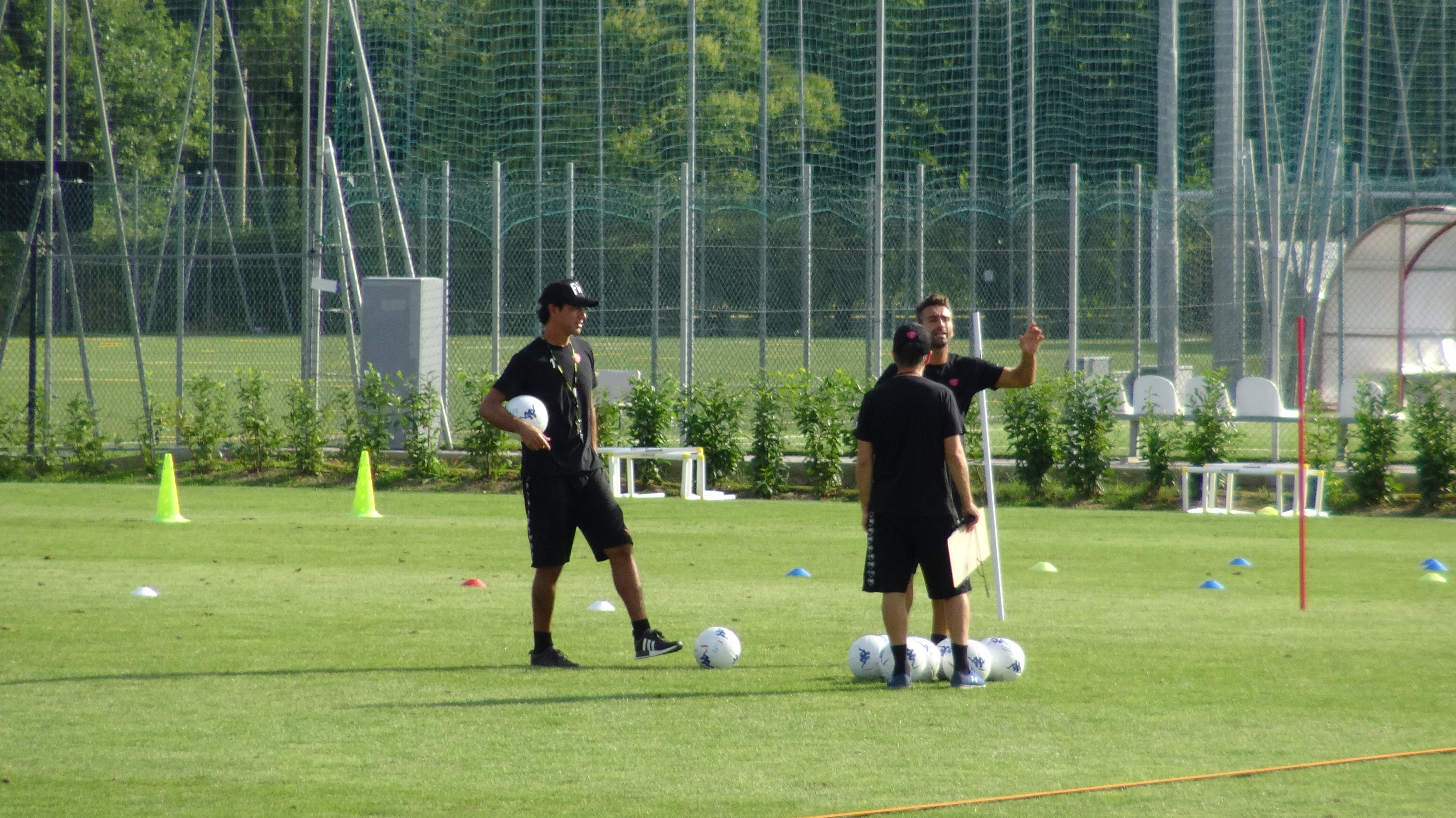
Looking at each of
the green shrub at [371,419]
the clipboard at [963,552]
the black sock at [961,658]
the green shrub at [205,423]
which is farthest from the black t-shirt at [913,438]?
the green shrub at [205,423]

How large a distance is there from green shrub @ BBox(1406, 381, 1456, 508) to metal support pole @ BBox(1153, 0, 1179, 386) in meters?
3.68

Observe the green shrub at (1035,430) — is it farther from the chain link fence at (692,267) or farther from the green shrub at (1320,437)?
the green shrub at (1320,437)

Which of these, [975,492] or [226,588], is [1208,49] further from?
[226,588]

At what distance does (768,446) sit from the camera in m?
16.9

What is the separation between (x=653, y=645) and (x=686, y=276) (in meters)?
10.7

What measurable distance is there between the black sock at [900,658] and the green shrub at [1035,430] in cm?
927

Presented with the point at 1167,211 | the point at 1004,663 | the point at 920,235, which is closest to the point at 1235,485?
the point at 1167,211

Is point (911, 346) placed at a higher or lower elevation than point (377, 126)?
lower

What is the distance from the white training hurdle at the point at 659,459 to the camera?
646 inches

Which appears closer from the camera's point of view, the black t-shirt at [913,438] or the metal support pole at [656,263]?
the black t-shirt at [913,438]

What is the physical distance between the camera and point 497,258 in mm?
18703

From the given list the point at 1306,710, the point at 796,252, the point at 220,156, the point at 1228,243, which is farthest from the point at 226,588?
the point at 220,156

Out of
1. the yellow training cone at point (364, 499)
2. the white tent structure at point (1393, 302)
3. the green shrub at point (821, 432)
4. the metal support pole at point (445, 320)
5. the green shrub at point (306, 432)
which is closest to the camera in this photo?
the yellow training cone at point (364, 499)

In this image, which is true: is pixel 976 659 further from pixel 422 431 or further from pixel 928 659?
pixel 422 431
